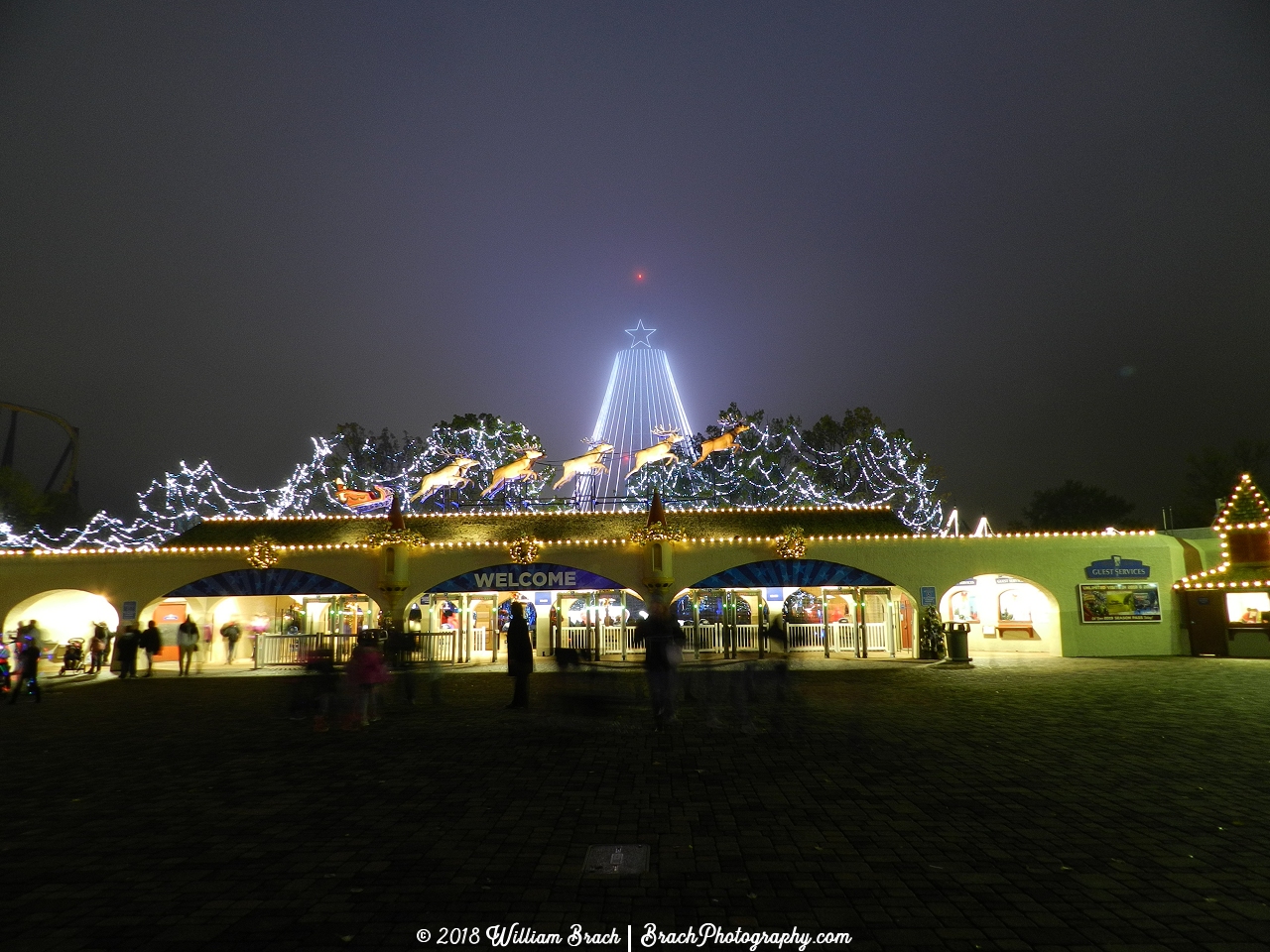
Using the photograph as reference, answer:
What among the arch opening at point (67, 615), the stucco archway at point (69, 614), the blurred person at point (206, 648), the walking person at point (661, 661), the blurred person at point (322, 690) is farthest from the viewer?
the stucco archway at point (69, 614)

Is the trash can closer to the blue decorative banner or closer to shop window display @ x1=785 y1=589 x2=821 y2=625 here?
the blue decorative banner

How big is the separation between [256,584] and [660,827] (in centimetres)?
2036

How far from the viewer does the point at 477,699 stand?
14.0 meters

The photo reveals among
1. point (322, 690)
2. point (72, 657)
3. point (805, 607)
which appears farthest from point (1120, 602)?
point (72, 657)

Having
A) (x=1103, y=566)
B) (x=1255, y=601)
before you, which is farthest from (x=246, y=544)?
(x=1255, y=601)

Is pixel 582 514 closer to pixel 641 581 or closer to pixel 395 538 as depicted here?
pixel 641 581

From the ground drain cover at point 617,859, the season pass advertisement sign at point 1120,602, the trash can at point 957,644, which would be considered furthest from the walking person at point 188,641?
the season pass advertisement sign at point 1120,602

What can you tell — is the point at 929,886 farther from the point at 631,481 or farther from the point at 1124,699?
the point at 631,481

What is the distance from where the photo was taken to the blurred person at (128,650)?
64.3ft

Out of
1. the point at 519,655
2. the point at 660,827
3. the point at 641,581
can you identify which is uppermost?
the point at 641,581

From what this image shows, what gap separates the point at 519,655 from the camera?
12.4 m

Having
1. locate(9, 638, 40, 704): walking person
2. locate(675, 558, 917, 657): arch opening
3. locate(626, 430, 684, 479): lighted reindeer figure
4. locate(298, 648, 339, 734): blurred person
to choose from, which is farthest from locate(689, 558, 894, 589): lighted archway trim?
locate(9, 638, 40, 704): walking person

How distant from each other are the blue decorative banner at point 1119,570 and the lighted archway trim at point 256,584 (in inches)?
794

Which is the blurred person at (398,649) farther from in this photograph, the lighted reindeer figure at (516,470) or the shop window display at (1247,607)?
the shop window display at (1247,607)
